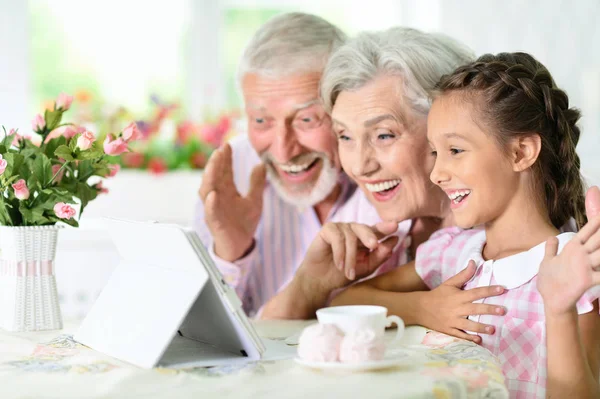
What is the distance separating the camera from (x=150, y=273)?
1385 mm

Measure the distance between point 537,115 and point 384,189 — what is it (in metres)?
0.51

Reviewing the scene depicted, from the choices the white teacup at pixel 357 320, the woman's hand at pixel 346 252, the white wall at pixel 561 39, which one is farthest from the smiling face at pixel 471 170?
the white wall at pixel 561 39

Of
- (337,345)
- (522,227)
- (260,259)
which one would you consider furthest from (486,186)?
(260,259)

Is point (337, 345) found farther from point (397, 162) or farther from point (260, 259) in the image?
point (260, 259)

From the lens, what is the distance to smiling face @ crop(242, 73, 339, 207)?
228 centimetres

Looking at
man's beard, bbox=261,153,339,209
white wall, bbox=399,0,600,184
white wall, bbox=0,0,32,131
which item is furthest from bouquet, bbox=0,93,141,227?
white wall, bbox=0,0,32,131

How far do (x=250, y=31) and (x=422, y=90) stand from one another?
2686 millimetres

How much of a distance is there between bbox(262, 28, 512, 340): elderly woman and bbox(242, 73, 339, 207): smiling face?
22 cm

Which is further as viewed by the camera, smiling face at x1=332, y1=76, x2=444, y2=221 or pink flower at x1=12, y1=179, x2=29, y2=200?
smiling face at x1=332, y1=76, x2=444, y2=221

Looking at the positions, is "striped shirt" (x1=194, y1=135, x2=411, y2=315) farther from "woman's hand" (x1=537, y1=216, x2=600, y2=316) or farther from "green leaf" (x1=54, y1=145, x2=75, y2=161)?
"woman's hand" (x1=537, y1=216, x2=600, y2=316)

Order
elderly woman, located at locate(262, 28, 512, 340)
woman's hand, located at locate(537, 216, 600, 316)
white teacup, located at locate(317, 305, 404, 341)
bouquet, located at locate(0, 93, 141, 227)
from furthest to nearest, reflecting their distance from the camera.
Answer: elderly woman, located at locate(262, 28, 512, 340)
bouquet, located at locate(0, 93, 141, 227)
woman's hand, located at locate(537, 216, 600, 316)
white teacup, located at locate(317, 305, 404, 341)

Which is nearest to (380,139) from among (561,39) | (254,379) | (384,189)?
(384,189)

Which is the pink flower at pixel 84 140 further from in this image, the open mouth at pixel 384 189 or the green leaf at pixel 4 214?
the open mouth at pixel 384 189

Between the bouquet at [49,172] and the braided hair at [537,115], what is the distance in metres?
0.73
